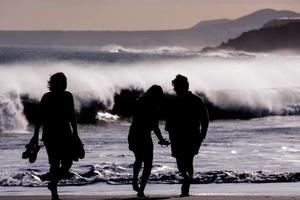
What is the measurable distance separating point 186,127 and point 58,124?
1843 mm

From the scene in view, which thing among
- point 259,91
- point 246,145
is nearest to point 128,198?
point 246,145

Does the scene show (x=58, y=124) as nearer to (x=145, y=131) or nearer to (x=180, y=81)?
(x=145, y=131)

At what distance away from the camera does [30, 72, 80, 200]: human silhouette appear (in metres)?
11.6

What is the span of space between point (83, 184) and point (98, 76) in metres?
28.9

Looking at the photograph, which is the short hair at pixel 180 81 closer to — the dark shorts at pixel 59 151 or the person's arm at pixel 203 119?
the person's arm at pixel 203 119

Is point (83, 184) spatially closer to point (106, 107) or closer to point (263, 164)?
point (263, 164)

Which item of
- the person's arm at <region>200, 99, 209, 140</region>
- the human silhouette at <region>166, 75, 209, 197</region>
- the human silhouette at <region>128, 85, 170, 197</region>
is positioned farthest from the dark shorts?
the person's arm at <region>200, 99, 209, 140</region>

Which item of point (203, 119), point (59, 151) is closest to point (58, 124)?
point (59, 151)

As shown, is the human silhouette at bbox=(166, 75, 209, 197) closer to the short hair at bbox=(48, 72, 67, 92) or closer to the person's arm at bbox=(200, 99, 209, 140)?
the person's arm at bbox=(200, 99, 209, 140)

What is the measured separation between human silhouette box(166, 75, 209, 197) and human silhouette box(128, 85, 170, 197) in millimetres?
223

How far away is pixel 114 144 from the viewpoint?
22625 millimetres

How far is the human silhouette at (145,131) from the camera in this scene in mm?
12531

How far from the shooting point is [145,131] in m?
12.6

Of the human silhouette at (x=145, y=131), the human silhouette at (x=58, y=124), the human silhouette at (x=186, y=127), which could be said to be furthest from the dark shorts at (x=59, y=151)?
the human silhouette at (x=186, y=127)
